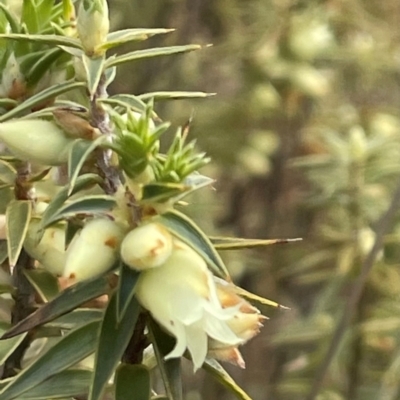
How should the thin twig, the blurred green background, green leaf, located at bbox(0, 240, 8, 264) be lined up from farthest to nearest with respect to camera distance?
1. the blurred green background
2. the thin twig
3. green leaf, located at bbox(0, 240, 8, 264)

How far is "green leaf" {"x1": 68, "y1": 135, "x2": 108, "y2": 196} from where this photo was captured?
36 cm

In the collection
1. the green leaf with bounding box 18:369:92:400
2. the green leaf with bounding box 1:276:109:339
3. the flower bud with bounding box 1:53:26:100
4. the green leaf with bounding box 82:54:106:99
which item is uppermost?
the green leaf with bounding box 82:54:106:99

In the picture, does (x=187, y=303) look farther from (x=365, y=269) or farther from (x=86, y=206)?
(x=365, y=269)

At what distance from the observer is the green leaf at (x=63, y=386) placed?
411 millimetres

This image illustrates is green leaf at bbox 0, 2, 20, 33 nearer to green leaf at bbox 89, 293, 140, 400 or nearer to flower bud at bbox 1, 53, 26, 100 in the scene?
flower bud at bbox 1, 53, 26, 100

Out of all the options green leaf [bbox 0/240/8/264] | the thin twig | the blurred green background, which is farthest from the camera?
the blurred green background

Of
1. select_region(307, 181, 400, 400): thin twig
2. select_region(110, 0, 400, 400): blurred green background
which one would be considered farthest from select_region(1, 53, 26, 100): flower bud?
select_region(110, 0, 400, 400): blurred green background

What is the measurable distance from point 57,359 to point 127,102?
0.13 meters

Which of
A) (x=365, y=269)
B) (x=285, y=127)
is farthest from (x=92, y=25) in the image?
(x=285, y=127)

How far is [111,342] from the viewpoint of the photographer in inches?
14.9

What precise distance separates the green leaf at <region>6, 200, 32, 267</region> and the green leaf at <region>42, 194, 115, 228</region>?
0.14 ft

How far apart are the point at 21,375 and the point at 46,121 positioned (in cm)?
12

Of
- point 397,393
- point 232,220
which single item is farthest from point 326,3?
point 397,393

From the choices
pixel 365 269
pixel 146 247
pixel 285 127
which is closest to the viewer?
pixel 146 247
